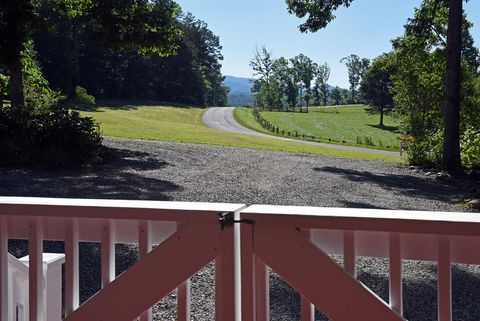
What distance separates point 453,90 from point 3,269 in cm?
1591

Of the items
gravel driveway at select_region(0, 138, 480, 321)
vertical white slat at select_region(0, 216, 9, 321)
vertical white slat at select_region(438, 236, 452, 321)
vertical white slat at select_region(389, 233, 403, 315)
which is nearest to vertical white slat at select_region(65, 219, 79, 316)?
vertical white slat at select_region(0, 216, 9, 321)

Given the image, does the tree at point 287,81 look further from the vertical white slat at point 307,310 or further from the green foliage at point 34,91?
the vertical white slat at point 307,310

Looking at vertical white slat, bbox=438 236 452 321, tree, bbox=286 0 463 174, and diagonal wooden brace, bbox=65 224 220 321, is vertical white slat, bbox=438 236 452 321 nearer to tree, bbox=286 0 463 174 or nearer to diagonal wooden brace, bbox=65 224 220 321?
diagonal wooden brace, bbox=65 224 220 321

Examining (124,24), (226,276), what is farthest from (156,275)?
(124,24)

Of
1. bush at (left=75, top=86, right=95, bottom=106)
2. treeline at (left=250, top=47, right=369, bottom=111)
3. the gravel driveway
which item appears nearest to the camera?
the gravel driveway

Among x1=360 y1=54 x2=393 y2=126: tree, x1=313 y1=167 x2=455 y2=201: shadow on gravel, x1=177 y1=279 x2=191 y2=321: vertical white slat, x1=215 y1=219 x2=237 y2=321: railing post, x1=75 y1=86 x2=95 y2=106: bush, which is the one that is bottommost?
x1=313 y1=167 x2=455 y2=201: shadow on gravel

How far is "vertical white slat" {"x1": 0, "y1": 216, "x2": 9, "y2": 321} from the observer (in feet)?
6.98

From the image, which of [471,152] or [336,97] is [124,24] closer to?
[471,152]

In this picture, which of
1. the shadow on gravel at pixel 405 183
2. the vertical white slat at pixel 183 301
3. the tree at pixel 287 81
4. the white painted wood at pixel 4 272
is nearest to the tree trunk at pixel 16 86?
the shadow on gravel at pixel 405 183

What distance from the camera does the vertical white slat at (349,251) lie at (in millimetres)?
1833

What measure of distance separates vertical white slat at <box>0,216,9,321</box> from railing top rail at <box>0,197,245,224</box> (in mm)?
74

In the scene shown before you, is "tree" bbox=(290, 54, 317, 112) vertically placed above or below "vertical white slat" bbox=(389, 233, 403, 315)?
above

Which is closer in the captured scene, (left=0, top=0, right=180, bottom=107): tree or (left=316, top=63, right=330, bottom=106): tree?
(left=0, top=0, right=180, bottom=107): tree

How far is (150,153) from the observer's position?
54.2 ft
